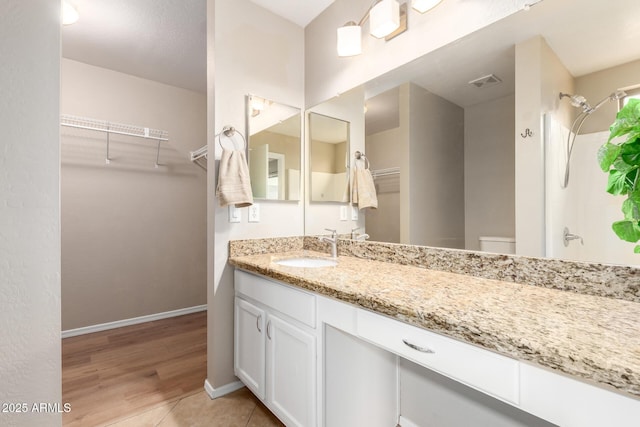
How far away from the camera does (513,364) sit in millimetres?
665

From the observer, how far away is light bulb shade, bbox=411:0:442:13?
4.38ft

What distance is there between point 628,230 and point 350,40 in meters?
1.53

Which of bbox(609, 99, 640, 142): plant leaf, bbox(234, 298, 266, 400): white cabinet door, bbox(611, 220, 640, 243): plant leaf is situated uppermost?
bbox(609, 99, 640, 142): plant leaf

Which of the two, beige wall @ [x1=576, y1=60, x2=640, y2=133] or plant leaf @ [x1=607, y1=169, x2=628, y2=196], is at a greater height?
beige wall @ [x1=576, y1=60, x2=640, y2=133]

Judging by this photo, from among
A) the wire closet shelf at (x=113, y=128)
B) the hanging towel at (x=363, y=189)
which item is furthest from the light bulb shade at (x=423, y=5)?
the wire closet shelf at (x=113, y=128)

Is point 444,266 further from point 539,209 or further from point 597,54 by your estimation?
point 597,54

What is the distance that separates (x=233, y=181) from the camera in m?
1.72

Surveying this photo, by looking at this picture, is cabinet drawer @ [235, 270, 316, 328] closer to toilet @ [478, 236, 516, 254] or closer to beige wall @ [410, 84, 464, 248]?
beige wall @ [410, 84, 464, 248]

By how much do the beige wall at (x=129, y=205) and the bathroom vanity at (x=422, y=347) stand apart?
5.82 feet

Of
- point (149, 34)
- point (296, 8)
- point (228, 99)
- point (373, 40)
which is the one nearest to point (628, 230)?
point (373, 40)

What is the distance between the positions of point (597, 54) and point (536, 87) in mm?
175

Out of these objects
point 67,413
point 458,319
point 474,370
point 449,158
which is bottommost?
point 67,413

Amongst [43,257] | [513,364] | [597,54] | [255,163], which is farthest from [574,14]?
[43,257]

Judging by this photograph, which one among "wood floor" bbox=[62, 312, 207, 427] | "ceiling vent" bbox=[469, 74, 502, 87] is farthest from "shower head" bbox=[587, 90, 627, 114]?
"wood floor" bbox=[62, 312, 207, 427]
